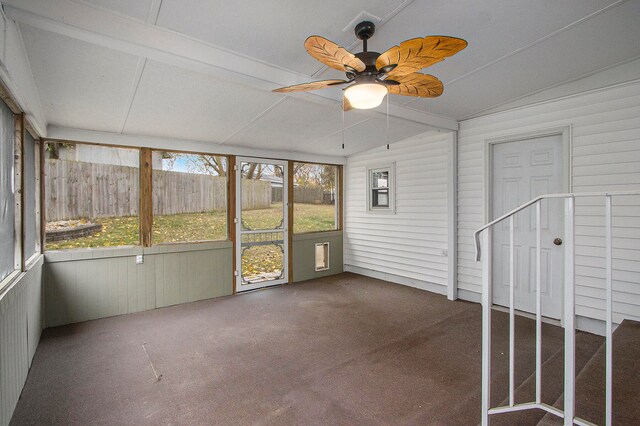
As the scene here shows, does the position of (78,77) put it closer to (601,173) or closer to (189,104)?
(189,104)

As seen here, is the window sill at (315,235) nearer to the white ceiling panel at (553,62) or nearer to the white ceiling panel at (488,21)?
the white ceiling panel at (553,62)

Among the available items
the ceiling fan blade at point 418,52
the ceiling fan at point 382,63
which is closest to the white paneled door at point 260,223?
the ceiling fan at point 382,63

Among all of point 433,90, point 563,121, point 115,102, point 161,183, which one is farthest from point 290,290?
point 563,121

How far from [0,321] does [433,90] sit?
3306 mm

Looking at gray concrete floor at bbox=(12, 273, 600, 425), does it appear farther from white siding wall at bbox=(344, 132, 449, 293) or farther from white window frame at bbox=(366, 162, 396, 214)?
white window frame at bbox=(366, 162, 396, 214)

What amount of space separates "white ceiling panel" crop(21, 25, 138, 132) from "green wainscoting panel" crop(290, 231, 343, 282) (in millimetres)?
3381

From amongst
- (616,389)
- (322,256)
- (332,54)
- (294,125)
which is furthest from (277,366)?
(322,256)

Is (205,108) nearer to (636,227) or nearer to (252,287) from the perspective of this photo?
(252,287)

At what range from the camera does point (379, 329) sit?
354 cm

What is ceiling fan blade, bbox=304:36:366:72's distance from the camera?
64.8 inches

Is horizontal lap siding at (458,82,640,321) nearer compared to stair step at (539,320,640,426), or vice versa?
stair step at (539,320,640,426)

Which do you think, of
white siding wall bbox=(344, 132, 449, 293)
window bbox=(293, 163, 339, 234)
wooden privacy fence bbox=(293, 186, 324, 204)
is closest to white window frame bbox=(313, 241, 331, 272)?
window bbox=(293, 163, 339, 234)

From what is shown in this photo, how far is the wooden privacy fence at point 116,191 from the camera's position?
373cm

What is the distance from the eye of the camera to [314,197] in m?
6.10
